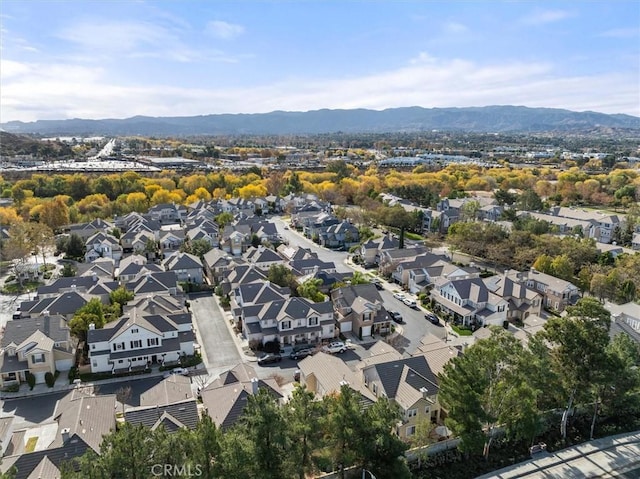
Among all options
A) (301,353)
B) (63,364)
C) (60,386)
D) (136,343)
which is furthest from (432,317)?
(63,364)

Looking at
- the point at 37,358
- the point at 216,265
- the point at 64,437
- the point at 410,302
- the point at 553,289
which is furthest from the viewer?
the point at 216,265

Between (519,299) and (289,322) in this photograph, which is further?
(519,299)

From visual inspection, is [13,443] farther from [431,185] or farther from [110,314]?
[431,185]

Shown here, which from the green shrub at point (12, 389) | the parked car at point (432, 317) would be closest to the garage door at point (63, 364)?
the green shrub at point (12, 389)

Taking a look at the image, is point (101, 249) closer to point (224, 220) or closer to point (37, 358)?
point (224, 220)

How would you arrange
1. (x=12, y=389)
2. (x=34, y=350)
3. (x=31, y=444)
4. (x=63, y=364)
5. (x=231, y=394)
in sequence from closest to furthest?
(x=31, y=444) < (x=231, y=394) < (x=12, y=389) < (x=34, y=350) < (x=63, y=364)

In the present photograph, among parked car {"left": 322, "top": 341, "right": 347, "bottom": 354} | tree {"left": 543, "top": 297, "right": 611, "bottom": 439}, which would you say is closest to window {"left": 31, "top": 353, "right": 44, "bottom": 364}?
parked car {"left": 322, "top": 341, "right": 347, "bottom": 354}

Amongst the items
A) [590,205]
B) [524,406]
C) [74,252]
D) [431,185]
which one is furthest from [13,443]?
[590,205]
